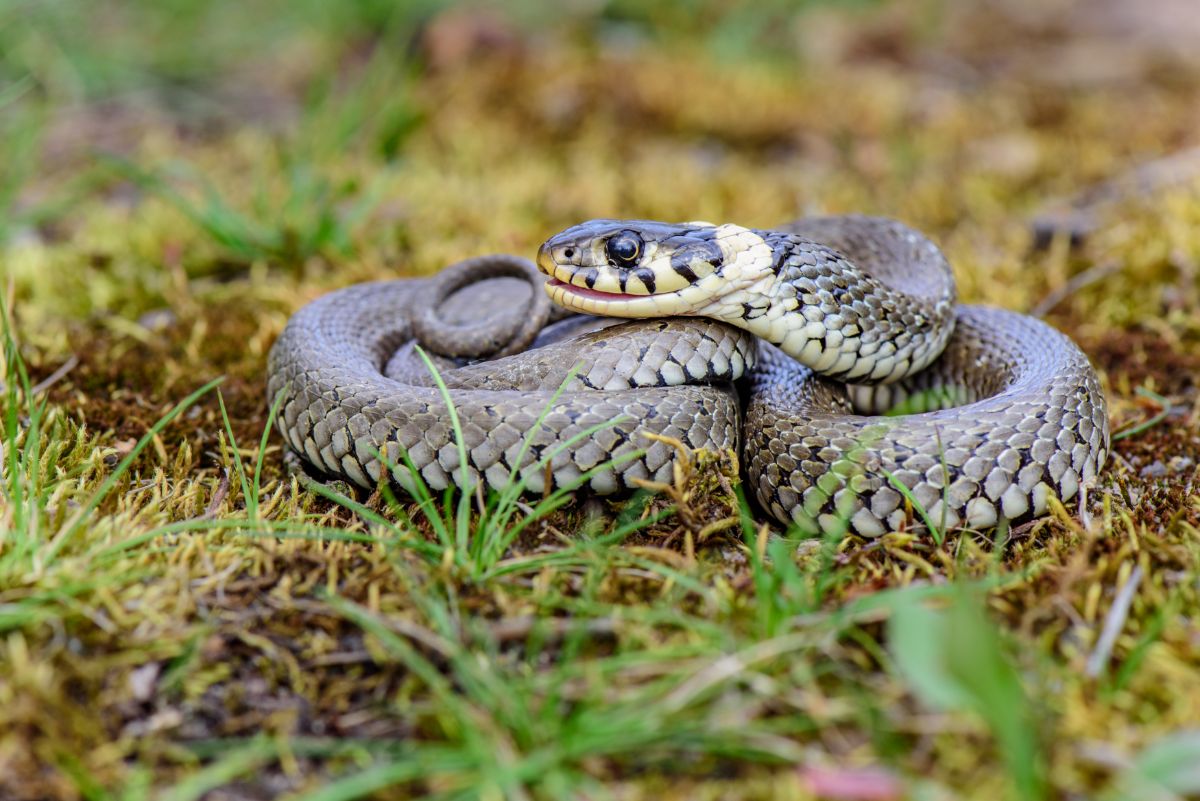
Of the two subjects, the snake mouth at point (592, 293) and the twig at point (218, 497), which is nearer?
the twig at point (218, 497)

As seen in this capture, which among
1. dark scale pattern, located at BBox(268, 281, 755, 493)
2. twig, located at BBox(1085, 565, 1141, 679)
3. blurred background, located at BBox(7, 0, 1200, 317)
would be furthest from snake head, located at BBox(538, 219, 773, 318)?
blurred background, located at BBox(7, 0, 1200, 317)

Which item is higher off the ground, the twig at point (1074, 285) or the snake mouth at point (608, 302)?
the snake mouth at point (608, 302)

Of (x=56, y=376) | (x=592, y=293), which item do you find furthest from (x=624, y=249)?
(x=56, y=376)

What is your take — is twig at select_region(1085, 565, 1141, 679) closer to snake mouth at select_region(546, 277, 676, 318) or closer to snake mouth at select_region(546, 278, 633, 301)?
snake mouth at select_region(546, 277, 676, 318)

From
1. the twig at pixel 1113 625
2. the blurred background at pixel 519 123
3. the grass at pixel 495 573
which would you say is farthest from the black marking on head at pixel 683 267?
the blurred background at pixel 519 123

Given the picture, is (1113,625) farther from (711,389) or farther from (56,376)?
(56,376)

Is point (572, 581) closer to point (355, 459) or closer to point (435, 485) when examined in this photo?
point (435, 485)

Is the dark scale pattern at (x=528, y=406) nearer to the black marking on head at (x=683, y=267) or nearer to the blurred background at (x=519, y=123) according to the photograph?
the black marking on head at (x=683, y=267)

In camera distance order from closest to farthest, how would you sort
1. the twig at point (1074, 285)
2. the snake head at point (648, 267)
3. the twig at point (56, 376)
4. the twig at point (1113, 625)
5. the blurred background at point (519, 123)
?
1. the twig at point (1113, 625)
2. the snake head at point (648, 267)
3. the twig at point (56, 376)
4. the twig at point (1074, 285)
5. the blurred background at point (519, 123)
